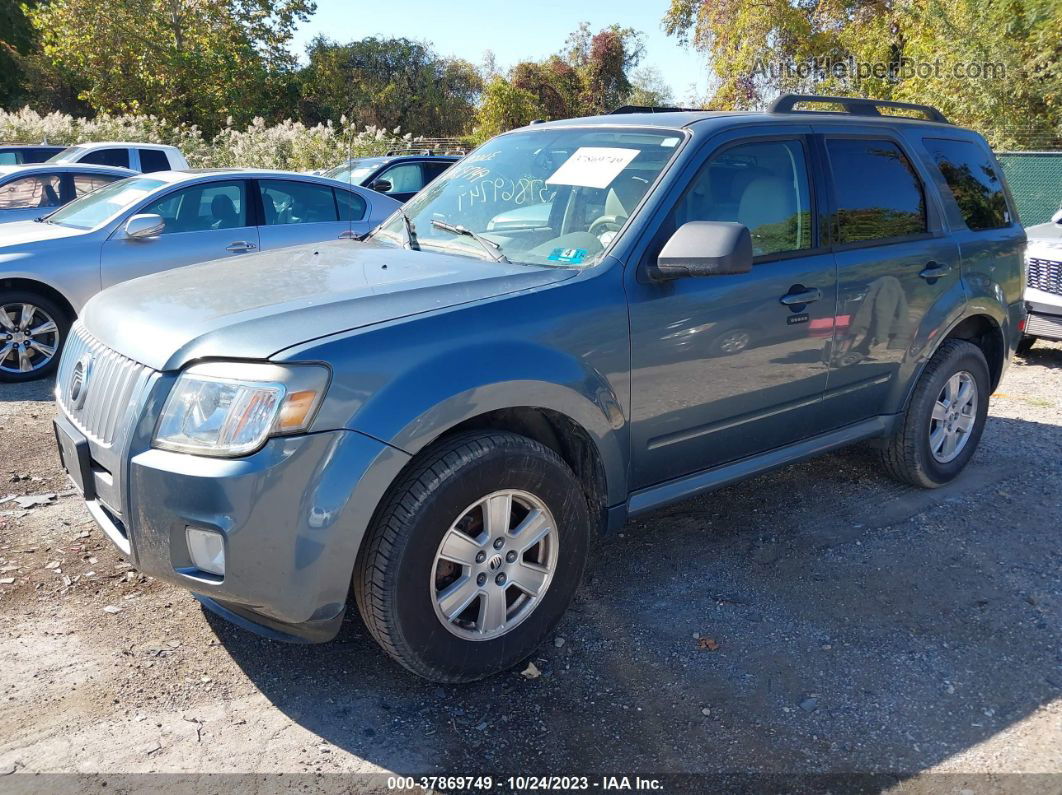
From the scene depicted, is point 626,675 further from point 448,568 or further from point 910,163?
point 910,163

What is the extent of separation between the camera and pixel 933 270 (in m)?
4.43

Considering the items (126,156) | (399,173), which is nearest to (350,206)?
(399,173)

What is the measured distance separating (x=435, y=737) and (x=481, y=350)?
1.23 metres

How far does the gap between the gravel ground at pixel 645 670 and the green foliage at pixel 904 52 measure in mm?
12444

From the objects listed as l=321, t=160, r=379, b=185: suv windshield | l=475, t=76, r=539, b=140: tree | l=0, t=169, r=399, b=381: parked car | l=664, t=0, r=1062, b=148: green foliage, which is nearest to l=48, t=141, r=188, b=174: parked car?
l=321, t=160, r=379, b=185: suv windshield

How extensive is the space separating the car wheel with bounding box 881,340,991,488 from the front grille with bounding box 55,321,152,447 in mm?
3626

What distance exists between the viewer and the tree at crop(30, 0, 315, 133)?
2692cm

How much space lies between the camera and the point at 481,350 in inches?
113

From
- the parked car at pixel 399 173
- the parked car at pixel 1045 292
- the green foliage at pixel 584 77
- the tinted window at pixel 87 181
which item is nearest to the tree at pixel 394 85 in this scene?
the green foliage at pixel 584 77

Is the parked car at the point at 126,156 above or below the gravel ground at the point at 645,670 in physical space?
above

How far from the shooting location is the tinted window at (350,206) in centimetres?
831

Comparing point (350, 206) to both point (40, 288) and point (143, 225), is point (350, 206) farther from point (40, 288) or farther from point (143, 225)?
point (40, 288)

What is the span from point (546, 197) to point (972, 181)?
2.63 metres

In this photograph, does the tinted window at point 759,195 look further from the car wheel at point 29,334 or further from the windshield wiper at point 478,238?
the car wheel at point 29,334
